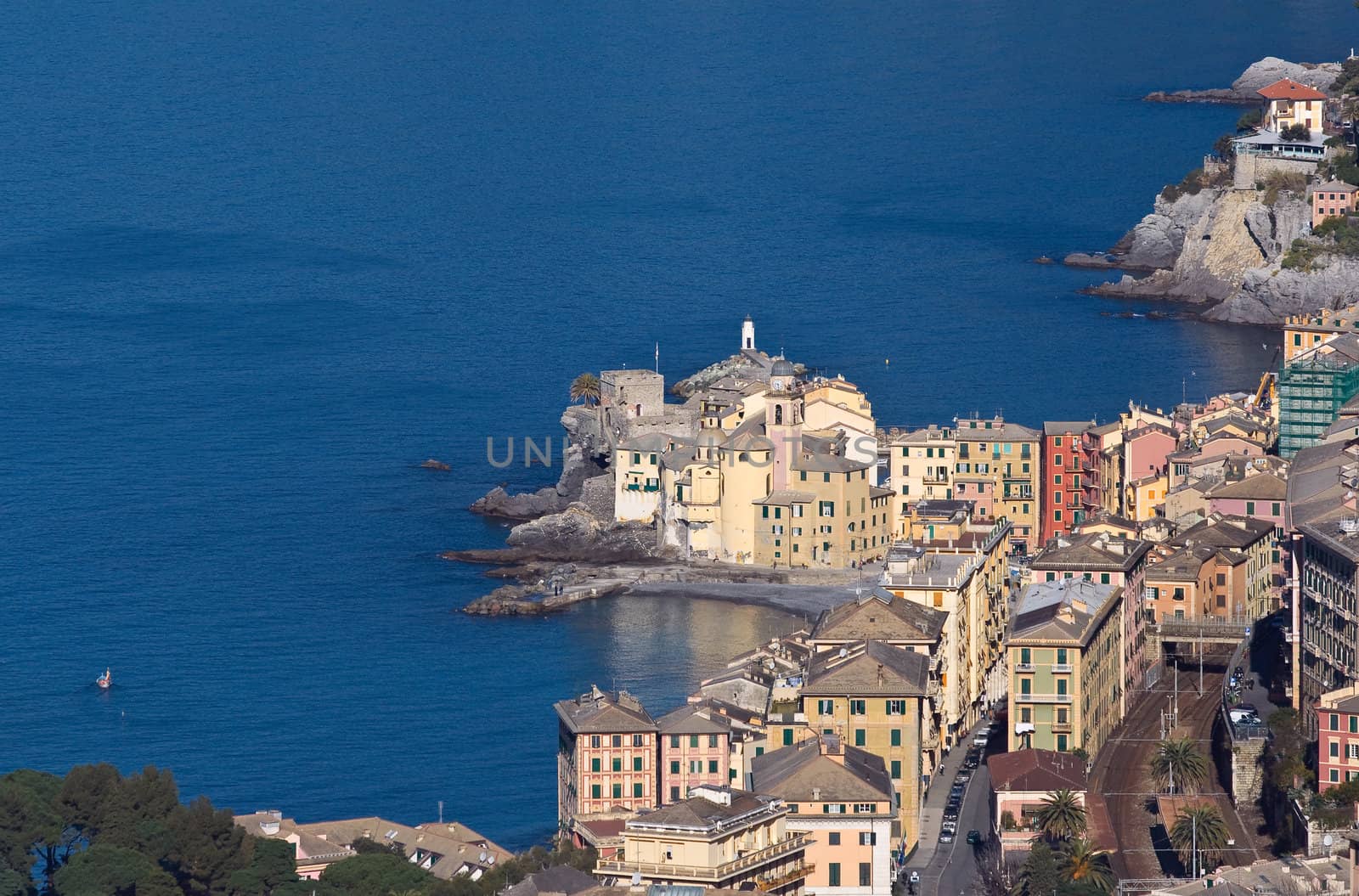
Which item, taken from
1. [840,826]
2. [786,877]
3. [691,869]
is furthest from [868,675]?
[691,869]

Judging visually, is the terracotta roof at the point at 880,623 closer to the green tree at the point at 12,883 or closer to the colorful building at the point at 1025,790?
the colorful building at the point at 1025,790

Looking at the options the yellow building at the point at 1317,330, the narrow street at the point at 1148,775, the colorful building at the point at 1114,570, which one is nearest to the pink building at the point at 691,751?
the narrow street at the point at 1148,775

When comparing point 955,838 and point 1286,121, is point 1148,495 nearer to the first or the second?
point 955,838

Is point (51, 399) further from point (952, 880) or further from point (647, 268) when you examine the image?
point (952, 880)

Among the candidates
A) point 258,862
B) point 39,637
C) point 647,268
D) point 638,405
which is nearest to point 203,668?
point 39,637

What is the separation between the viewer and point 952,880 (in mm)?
73500

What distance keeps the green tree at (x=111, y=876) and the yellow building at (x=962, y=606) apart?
20.9 meters

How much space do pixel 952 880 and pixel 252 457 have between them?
7159cm

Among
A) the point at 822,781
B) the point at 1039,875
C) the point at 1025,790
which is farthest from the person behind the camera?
the point at 1025,790

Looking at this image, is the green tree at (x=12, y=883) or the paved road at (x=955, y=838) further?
the paved road at (x=955, y=838)

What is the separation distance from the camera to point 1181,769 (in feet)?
249

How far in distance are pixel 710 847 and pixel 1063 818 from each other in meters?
10.2

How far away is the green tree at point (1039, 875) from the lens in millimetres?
68438

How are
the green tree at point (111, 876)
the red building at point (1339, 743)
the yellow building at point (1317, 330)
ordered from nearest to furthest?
1. the red building at point (1339, 743)
2. the green tree at point (111, 876)
3. the yellow building at point (1317, 330)
